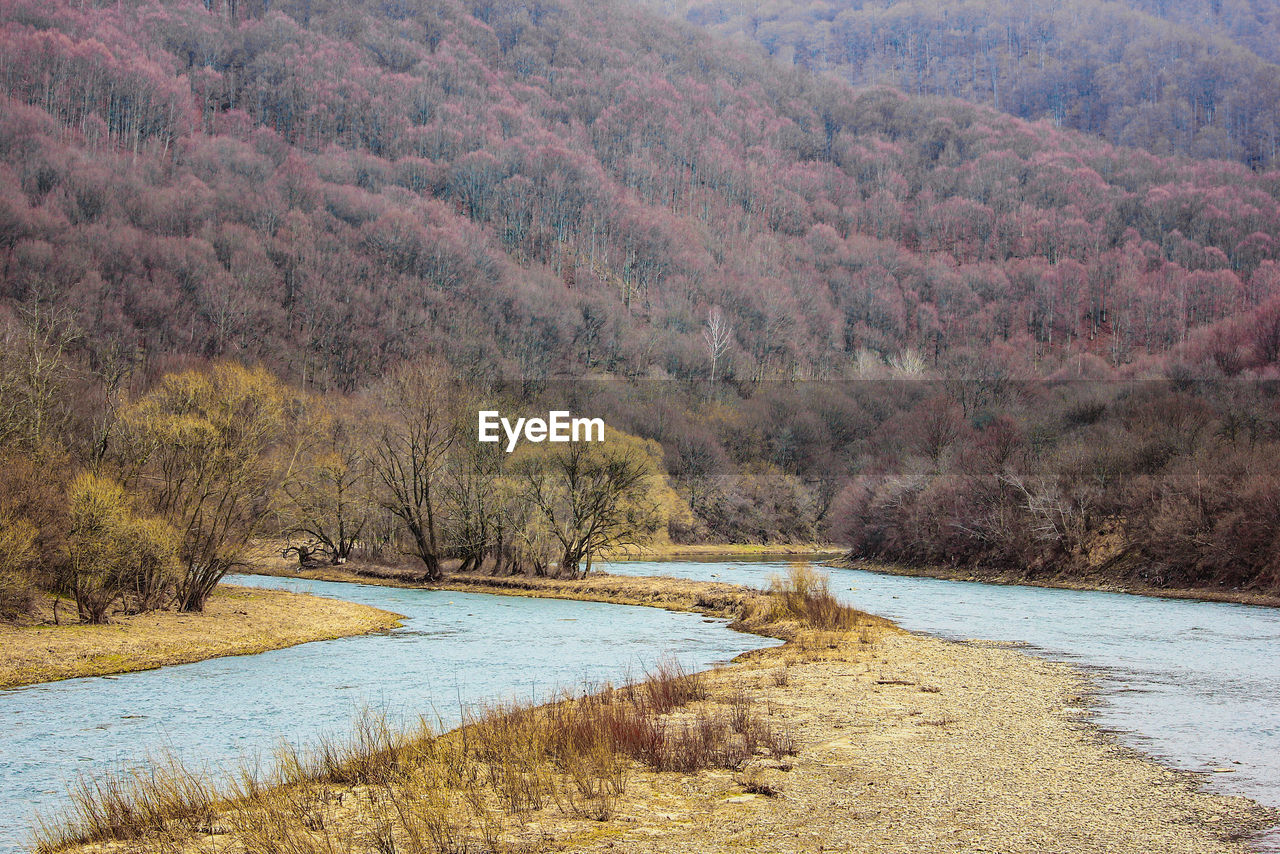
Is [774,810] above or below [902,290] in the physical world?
below

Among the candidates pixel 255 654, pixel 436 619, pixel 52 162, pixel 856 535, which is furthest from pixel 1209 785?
pixel 52 162

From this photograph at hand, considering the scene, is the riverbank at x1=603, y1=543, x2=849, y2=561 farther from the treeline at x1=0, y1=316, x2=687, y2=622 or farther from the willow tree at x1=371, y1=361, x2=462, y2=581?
the willow tree at x1=371, y1=361, x2=462, y2=581

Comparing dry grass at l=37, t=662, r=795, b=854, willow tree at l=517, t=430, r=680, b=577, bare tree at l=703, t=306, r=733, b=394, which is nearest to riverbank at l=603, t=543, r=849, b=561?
willow tree at l=517, t=430, r=680, b=577

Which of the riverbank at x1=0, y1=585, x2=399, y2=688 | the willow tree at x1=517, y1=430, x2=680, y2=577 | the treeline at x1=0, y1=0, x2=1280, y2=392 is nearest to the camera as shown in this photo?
the riverbank at x1=0, y1=585, x2=399, y2=688

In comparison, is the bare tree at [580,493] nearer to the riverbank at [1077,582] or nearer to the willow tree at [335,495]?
the willow tree at [335,495]

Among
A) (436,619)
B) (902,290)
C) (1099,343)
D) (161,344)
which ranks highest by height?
(902,290)

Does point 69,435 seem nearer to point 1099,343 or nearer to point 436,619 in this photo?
point 436,619

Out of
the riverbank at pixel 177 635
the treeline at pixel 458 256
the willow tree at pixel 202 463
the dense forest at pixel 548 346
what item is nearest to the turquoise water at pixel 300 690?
the riverbank at pixel 177 635
